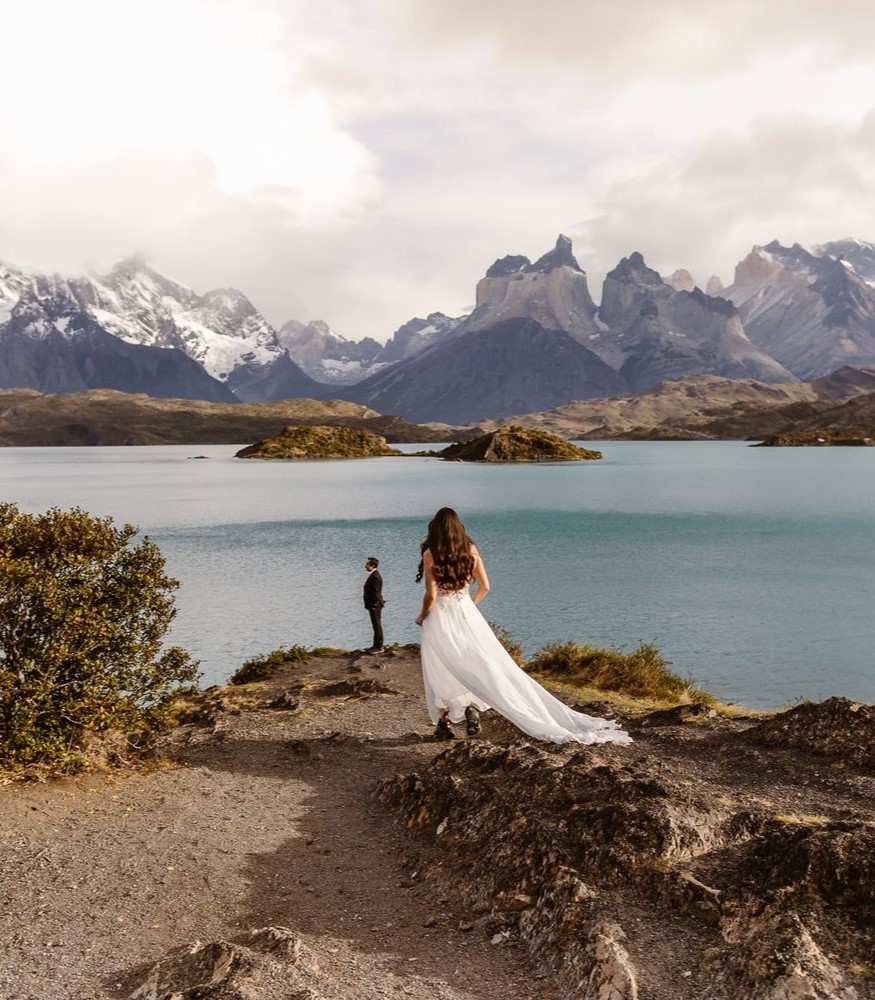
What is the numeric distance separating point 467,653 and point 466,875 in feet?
14.8

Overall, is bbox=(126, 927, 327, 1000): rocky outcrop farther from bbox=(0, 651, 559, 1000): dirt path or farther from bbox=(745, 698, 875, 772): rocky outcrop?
bbox=(745, 698, 875, 772): rocky outcrop

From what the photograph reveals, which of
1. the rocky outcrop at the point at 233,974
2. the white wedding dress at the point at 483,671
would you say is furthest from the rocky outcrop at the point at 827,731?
the rocky outcrop at the point at 233,974

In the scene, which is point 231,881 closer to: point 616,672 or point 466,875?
point 466,875

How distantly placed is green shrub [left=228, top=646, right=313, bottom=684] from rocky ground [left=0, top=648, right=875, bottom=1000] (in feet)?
32.5

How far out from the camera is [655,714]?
15.5 m

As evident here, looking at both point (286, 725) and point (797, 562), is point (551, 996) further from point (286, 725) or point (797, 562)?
point (797, 562)

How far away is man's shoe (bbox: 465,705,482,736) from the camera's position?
45.1ft

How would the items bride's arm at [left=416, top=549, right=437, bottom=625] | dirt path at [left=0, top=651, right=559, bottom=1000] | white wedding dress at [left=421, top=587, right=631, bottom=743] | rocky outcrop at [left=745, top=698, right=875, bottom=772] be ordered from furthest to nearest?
1. bride's arm at [left=416, top=549, right=437, bottom=625]
2. white wedding dress at [left=421, top=587, right=631, bottom=743]
3. rocky outcrop at [left=745, top=698, right=875, bottom=772]
4. dirt path at [left=0, top=651, right=559, bottom=1000]

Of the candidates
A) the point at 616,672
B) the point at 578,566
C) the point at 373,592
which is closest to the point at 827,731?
the point at 616,672

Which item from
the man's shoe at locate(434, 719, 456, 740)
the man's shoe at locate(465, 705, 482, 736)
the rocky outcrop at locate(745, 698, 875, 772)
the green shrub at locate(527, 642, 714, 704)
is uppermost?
the rocky outcrop at locate(745, 698, 875, 772)

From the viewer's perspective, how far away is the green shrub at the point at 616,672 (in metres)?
21.7

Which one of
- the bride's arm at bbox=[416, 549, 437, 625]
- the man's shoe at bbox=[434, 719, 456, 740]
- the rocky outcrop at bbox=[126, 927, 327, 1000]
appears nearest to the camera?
the rocky outcrop at bbox=[126, 927, 327, 1000]

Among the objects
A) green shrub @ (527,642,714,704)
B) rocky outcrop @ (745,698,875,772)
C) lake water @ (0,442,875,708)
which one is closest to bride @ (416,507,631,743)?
rocky outcrop @ (745,698,875,772)

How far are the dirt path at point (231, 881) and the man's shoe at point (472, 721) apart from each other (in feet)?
2.03
